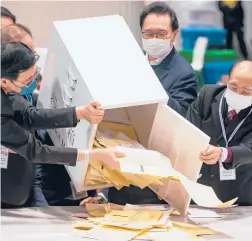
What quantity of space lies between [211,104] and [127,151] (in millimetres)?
411

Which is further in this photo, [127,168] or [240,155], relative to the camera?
[240,155]

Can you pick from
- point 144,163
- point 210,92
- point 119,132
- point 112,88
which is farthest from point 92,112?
point 210,92

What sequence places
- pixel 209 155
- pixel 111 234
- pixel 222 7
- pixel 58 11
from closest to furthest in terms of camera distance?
1. pixel 111 234
2. pixel 209 155
3. pixel 58 11
4. pixel 222 7

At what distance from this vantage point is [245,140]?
6.12ft

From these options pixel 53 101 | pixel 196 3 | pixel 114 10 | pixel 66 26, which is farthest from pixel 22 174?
pixel 196 3

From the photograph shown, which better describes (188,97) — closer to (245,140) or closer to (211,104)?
(211,104)

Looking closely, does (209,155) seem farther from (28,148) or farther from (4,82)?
(4,82)

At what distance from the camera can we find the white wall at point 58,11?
327 centimetres

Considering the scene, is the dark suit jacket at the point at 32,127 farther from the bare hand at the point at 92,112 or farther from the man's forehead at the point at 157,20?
the man's forehead at the point at 157,20

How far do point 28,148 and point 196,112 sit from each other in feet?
2.06

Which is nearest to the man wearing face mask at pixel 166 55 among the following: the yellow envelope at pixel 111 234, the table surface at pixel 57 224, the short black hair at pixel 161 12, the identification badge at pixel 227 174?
the short black hair at pixel 161 12

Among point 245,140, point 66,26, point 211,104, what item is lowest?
point 245,140

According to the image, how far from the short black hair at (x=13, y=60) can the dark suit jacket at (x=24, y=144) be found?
0.06 metres

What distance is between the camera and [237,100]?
6.03 feet
